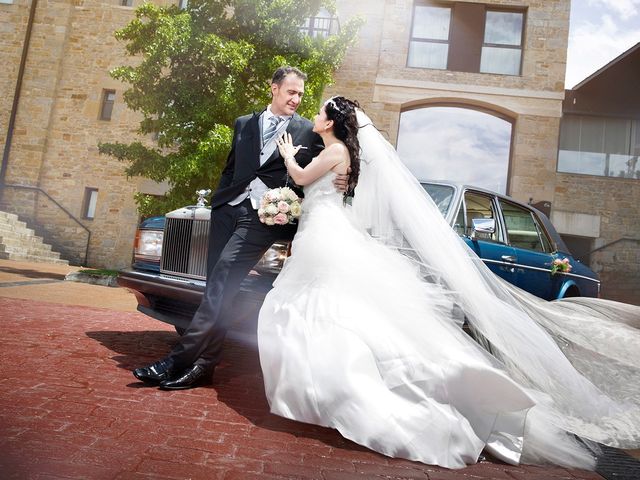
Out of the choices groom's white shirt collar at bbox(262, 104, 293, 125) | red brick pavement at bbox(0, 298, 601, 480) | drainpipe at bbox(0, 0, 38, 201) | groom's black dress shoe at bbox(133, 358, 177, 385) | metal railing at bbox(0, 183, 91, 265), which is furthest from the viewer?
drainpipe at bbox(0, 0, 38, 201)

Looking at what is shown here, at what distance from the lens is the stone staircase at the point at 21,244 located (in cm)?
1269

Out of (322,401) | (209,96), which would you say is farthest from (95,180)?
(322,401)

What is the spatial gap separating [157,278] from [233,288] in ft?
3.24

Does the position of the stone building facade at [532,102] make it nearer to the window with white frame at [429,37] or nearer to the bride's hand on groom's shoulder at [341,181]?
the window with white frame at [429,37]

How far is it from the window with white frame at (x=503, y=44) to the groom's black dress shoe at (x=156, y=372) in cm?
1430

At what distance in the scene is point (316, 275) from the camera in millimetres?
2637

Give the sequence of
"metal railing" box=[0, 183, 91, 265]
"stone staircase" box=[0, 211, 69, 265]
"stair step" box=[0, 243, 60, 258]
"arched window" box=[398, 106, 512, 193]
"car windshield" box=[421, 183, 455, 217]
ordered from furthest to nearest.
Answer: "metal railing" box=[0, 183, 91, 265] → "arched window" box=[398, 106, 512, 193] → "stone staircase" box=[0, 211, 69, 265] → "stair step" box=[0, 243, 60, 258] → "car windshield" box=[421, 183, 455, 217]

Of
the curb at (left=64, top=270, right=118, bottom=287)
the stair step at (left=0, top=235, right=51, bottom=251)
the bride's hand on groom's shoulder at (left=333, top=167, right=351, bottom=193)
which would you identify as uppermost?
the bride's hand on groom's shoulder at (left=333, top=167, right=351, bottom=193)

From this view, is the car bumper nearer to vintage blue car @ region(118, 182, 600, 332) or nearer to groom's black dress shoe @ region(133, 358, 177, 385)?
vintage blue car @ region(118, 182, 600, 332)

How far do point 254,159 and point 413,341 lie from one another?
1.56 meters

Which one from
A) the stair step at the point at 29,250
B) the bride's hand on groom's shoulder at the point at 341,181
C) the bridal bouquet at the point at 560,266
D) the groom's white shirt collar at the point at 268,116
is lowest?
the stair step at the point at 29,250

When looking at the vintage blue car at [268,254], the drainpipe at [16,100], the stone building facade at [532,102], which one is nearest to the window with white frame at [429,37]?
the stone building facade at [532,102]

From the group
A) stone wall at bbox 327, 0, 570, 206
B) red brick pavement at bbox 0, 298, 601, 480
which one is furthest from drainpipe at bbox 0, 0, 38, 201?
red brick pavement at bbox 0, 298, 601, 480

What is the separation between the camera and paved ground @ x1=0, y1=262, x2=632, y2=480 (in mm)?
1753
